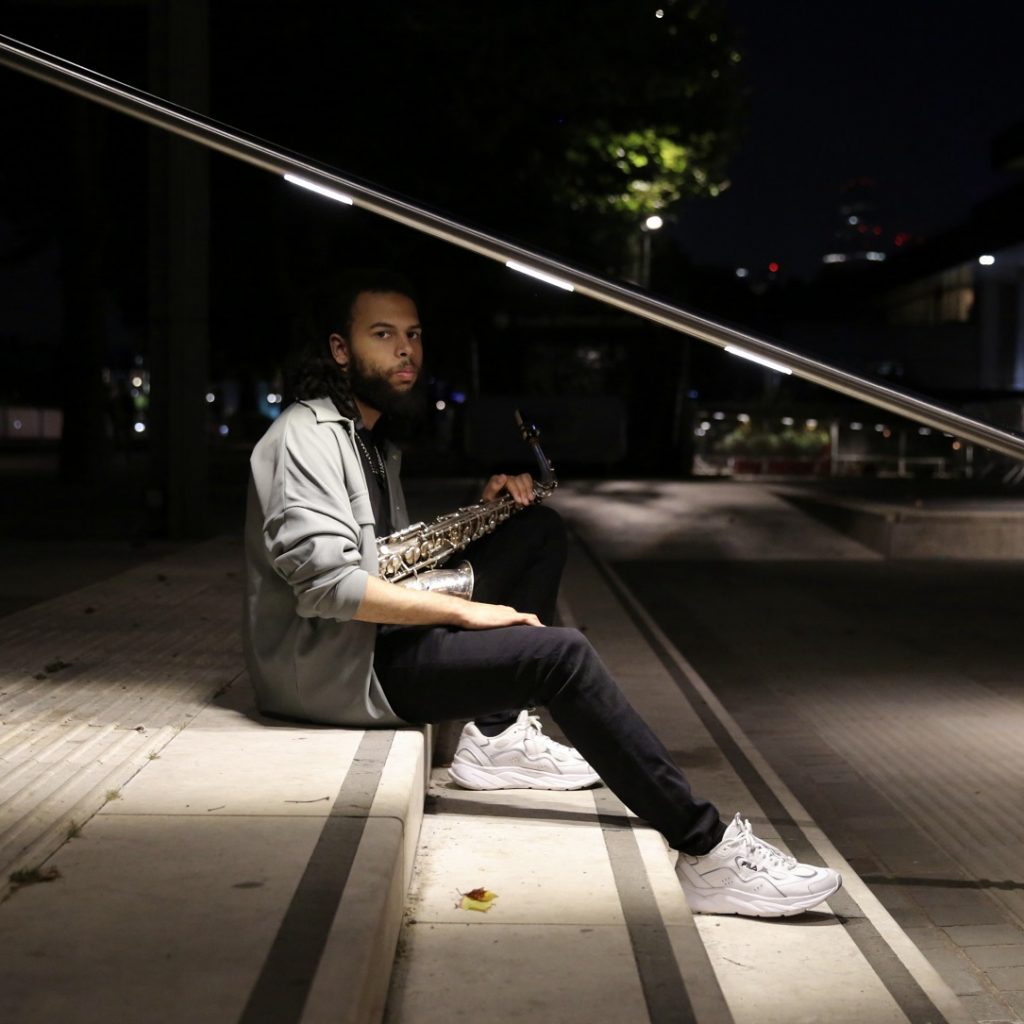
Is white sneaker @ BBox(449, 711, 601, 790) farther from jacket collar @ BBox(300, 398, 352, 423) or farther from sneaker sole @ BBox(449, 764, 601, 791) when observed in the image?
jacket collar @ BBox(300, 398, 352, 423)

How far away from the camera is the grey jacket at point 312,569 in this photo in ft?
14.7

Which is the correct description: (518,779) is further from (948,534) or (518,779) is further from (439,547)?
(948,534)

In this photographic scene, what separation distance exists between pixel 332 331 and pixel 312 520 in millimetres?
836

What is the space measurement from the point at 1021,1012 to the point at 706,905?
3.01 ft

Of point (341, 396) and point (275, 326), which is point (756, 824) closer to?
point (341, 396)

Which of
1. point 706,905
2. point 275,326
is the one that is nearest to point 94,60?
point 275,326

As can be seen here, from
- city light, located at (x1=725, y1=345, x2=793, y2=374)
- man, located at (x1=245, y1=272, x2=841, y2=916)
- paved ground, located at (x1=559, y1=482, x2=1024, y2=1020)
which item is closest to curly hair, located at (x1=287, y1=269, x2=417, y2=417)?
man, located at (x1=245, y1=272, x2=841, y2=916)

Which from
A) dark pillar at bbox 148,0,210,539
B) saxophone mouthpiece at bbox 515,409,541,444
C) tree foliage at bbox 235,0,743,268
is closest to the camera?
saxophone mouthpiece at bbox 515,409,541,444

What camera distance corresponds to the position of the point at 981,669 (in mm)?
9867

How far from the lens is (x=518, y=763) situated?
5.25 meters

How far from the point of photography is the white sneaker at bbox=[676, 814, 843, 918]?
4.43 meters

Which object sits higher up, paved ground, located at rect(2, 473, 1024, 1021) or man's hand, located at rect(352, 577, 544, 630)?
man's hand, located at rect(352, 577, 544, 630)

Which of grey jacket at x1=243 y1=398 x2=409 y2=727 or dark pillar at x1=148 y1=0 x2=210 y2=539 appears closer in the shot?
grey jacket at x1=243 y1=398 x2=409 y2=727

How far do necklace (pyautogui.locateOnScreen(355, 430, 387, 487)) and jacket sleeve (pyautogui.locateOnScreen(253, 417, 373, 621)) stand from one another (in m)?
0.28
